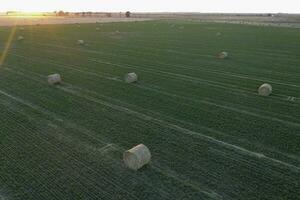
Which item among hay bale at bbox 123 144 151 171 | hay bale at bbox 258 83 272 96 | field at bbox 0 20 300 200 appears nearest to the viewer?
field at bbox 0 20 300 200

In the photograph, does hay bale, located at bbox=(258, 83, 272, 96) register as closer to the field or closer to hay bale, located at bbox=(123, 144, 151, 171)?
the field

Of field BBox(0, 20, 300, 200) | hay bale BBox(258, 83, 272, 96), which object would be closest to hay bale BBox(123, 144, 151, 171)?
field BBox(0, 20, 300, 200)

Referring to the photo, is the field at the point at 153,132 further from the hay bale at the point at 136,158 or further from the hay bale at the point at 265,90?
the hay bale at the point at 265,90

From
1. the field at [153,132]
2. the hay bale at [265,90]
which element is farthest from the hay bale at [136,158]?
the hay bale at [265,90]

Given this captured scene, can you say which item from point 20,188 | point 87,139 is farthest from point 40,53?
point 20,188

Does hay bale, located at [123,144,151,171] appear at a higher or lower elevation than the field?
higher

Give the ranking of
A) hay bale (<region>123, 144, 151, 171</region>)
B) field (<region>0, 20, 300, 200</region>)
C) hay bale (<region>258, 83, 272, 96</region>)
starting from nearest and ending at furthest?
field (<region>0, 20, 300, 200</region>)
hay bale (<region>123, 144, 151, 171</region>)
hay bale (<region>258, 83, 272, 96</region>)

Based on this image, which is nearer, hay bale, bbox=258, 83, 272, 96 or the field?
the field
